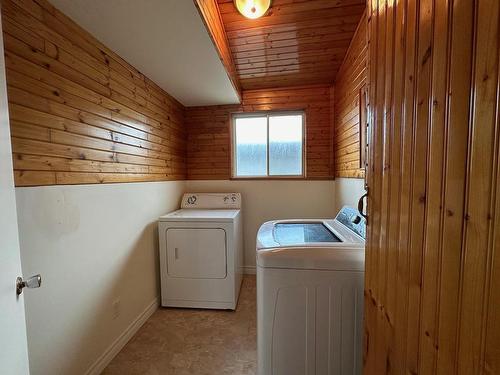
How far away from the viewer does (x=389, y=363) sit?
806 millimetres

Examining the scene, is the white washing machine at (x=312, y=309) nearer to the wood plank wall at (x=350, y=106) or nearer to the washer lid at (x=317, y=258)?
the washer lid at (x=317, y=258)

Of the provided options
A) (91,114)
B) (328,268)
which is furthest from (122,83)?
(328,268)

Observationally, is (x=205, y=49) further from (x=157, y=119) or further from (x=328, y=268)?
(x=328, y=268)

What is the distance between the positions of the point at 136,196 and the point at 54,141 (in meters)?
0.83

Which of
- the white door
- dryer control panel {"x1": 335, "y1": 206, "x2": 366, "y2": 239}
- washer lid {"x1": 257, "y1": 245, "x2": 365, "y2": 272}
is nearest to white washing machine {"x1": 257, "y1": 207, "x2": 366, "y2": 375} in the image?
washer lid {"x1": 257, "y1": 245, "x2": 365, "y2": 272}

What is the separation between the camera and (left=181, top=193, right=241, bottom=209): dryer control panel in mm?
2969

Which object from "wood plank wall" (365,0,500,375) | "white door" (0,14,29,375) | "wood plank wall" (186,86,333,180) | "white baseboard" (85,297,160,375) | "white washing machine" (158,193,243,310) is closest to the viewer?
"wood plank wall" (365,0,500,375)

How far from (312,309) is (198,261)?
4.49 feet

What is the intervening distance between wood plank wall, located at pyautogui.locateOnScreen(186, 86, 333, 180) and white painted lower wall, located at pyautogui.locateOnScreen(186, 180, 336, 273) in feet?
0.43

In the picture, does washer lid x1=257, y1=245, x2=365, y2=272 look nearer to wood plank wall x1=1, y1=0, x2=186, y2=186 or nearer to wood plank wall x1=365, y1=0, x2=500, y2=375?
wood plank wall x1=365, y1=0, x2=500, y2=375

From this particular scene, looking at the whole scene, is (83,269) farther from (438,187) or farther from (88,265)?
(438,187)

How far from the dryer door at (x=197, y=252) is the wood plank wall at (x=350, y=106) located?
1.43 meters

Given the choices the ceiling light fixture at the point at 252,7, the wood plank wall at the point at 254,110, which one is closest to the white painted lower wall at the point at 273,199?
the wood plank wall at the point at 254,110

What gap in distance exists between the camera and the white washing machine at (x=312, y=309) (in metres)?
1.22
